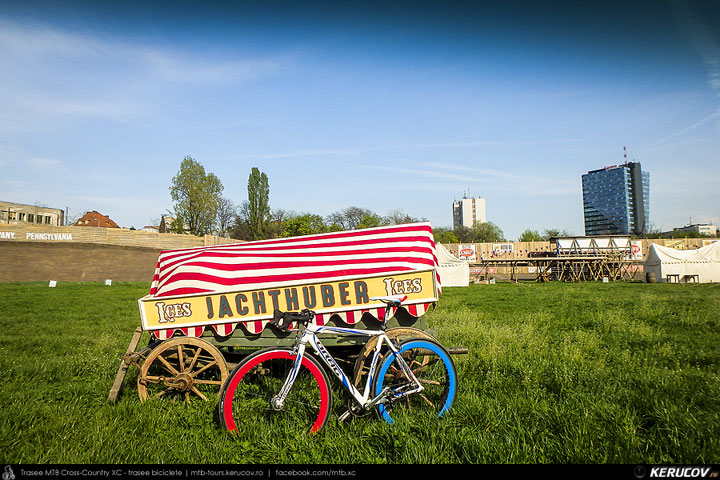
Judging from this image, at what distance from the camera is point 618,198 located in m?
162

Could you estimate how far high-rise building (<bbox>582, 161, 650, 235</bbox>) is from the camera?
157 m

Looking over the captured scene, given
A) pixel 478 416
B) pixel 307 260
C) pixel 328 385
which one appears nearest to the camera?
pixel 328 385

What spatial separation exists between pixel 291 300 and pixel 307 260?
663 millimetres

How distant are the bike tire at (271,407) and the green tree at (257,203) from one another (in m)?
64.0

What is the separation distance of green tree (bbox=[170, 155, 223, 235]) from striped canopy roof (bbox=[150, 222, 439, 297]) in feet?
179

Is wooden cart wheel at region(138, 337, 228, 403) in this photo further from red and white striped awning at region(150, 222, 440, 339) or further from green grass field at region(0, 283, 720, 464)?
red and white striped awning at region(150, 222, 440, 339)

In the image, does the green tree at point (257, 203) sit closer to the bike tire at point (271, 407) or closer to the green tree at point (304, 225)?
the green tree at point (304, 225)

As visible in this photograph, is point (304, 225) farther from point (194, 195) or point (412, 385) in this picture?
point (412, 385)

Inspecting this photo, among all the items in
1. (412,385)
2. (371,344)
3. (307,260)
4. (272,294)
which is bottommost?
(412,385)

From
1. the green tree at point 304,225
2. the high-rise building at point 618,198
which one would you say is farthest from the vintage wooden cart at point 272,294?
the high-rise building at point 618,198

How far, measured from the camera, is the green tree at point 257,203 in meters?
66.6

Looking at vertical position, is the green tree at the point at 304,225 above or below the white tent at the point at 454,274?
above

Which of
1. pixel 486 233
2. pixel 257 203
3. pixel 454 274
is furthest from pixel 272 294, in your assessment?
pixel 486 233
